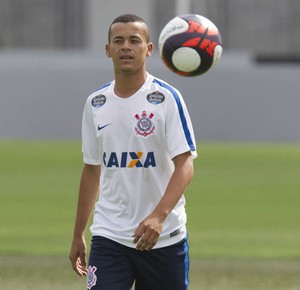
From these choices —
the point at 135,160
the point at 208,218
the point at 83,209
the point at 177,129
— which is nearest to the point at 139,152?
the point at 135,160

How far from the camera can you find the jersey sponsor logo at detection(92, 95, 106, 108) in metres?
7.14

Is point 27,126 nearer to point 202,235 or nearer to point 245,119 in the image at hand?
point 245,119

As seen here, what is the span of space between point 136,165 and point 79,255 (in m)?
0.74

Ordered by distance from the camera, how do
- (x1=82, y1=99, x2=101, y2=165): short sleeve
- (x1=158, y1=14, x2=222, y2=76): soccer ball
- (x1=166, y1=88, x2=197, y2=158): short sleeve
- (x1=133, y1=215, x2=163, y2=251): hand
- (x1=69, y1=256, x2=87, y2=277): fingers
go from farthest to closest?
(x1=158, y1=14, x2=222, y2=76): soccer ball → (x1=69, y1=256, x2=87, y2=277): fingers → (x1=82, y1=99, x2=101, y2=165): short sleeve → (x1=166, y1=88, x2=197, y2=158): short sleeve → (x1=133, y1=215, x2=163, y2=251): hand

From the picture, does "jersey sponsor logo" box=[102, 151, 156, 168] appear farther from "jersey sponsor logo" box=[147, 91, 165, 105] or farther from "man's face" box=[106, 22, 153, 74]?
"man's face" box=[106, 22, 153, 74]

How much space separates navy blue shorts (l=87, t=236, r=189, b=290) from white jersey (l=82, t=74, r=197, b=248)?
0.06 metres

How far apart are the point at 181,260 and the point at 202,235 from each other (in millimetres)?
9239

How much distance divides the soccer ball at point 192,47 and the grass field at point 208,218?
101 inches

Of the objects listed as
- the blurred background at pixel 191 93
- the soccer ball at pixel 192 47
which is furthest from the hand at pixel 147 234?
the blurred background at pixel 191 93

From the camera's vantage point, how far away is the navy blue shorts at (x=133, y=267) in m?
6.95

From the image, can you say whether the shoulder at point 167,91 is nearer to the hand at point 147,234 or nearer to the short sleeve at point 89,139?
the short sleeve at point 89,139

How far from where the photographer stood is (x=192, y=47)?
939 cm

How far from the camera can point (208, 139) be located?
113 feet

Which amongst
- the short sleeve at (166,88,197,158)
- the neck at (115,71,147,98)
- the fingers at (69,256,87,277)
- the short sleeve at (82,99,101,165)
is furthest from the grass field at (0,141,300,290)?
the short sleeve at (166,88,197,158)
